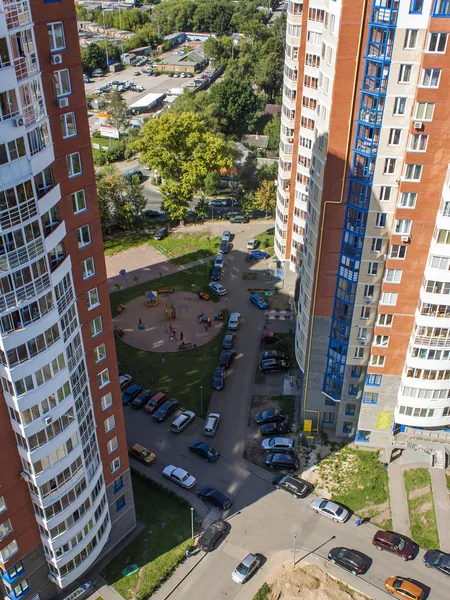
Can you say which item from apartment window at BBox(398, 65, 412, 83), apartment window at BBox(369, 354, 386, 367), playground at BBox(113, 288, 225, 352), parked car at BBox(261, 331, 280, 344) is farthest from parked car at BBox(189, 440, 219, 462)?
apartment window at BBox(398, 65, 412, 83)

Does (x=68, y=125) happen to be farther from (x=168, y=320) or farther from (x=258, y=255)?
(x=258, y=255)

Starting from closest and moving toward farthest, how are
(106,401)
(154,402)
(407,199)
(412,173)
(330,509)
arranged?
(106,401)
(412,173)
(407,199)
(330,509)
(154,402)

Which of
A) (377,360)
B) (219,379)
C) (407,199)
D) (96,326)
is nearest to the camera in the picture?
(96,326)

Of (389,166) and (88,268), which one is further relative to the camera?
(389,166)

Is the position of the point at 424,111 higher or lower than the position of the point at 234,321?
higher

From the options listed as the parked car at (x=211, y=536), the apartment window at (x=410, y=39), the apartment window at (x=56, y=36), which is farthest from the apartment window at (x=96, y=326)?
the apartment window at (x=410, y=39)

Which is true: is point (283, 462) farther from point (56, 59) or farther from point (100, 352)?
point (56, 59)

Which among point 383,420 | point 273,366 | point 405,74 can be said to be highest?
point 405,74

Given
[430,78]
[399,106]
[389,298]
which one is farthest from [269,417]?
[430,78]
